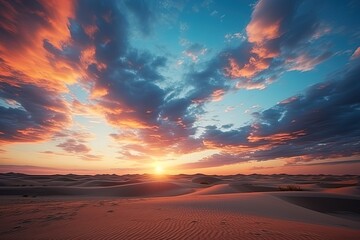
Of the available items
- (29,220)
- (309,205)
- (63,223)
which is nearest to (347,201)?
(309,205)

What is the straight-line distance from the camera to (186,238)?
5.52 meters

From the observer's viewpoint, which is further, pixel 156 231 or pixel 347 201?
pixel 347 201

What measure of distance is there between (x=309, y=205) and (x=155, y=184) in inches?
636

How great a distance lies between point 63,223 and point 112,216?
160 centimetres

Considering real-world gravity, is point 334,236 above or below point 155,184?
Result: below

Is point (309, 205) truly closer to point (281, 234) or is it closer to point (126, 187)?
point (281, 234)

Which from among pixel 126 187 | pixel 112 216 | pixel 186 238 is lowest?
pixel 186 238

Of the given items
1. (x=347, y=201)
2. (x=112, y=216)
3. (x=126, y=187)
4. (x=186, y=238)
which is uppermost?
(x=126, y=187)

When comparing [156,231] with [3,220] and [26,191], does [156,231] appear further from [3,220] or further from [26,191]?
[26,191]

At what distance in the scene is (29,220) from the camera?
7691mm

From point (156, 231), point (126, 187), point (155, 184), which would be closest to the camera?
point (156, 231)

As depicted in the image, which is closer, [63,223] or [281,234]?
[281,234]

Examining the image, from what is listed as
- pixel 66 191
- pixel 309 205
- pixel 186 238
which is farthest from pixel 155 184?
pixel 186 238

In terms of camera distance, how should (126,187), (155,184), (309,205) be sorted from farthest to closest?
(155,184)
(126,187)
(309,205)
